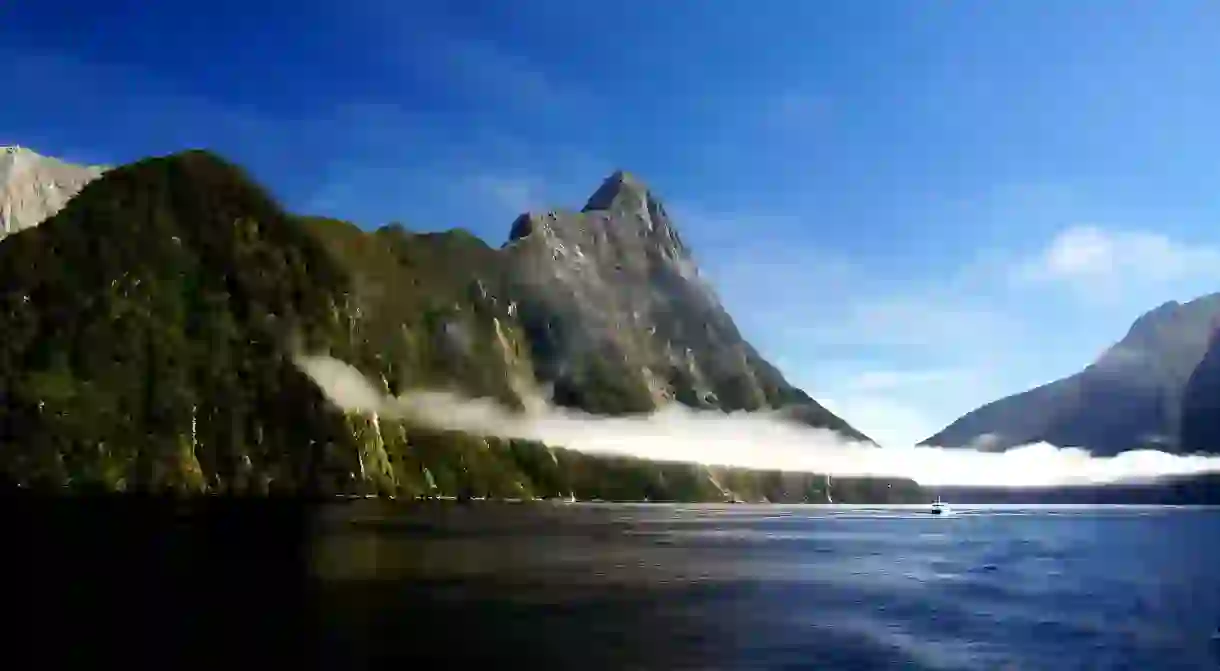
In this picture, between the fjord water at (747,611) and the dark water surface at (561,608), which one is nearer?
the dark water surface at (561,608)

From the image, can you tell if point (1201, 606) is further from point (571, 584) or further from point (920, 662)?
point (571, 584)

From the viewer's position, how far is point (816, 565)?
16112 cm

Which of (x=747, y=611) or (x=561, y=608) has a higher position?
(x=561, y=608)

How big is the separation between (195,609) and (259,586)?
57.8 ft

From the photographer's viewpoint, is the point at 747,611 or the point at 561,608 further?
the point at 747,611

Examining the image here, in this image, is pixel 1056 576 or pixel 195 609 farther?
pixel 1056 576

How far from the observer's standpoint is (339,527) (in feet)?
654

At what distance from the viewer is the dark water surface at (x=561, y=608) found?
66.0 m

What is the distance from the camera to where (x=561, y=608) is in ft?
298

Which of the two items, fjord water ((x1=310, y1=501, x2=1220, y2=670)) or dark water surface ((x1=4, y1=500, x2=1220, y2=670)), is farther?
fjord water ((x1=310, y1=501, x2=1220, y2=670))

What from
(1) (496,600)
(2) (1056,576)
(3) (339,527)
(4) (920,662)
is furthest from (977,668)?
(3) (339,527)

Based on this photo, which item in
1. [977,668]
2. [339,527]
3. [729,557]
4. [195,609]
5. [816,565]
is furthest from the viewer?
[339,527]

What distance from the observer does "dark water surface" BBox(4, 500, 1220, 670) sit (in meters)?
66.0

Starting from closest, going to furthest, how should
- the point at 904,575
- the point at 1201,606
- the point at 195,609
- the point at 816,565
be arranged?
the point at 195,609
the point at 1201,606
the point at 904,575
the point at 816,565
